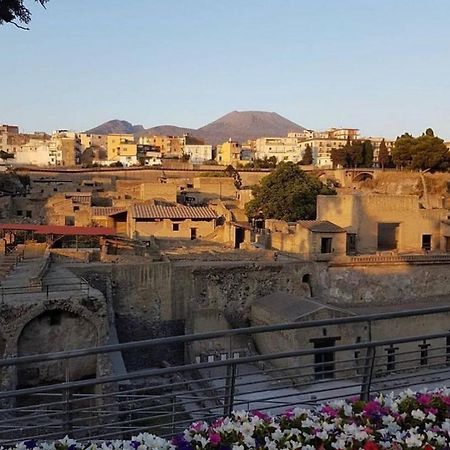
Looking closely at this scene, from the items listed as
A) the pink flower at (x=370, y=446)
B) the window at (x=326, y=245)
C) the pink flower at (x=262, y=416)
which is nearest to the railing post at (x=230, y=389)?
the pink flower at (x=262, y=416)

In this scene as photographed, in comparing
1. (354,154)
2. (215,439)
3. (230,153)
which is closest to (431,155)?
(354,154)

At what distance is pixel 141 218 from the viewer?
104ft

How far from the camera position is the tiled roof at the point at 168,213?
32031 millimetres

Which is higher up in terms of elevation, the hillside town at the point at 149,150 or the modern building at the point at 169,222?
the hillside town at the point at 149,150

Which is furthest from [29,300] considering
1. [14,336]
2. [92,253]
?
[92,253]

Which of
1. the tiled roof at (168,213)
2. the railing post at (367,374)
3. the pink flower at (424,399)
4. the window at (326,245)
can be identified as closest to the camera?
the pink flower at (424,399)

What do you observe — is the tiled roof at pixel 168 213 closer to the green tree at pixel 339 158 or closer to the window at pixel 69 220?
the window at pixel 69 220

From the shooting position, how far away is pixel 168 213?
32875 mm

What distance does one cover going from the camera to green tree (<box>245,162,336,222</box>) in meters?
41.7

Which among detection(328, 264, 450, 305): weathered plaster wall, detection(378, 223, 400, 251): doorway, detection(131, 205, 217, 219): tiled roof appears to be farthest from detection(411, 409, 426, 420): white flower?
detection(131, 205, 217, 219): tiled roof

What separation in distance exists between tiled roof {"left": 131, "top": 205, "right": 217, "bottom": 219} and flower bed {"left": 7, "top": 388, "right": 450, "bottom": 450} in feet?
89.7

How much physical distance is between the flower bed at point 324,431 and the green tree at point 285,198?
36.5 m

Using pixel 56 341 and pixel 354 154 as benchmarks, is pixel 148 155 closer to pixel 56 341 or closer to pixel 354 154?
pixel 354 154

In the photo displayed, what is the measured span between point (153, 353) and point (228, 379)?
14700 mm
